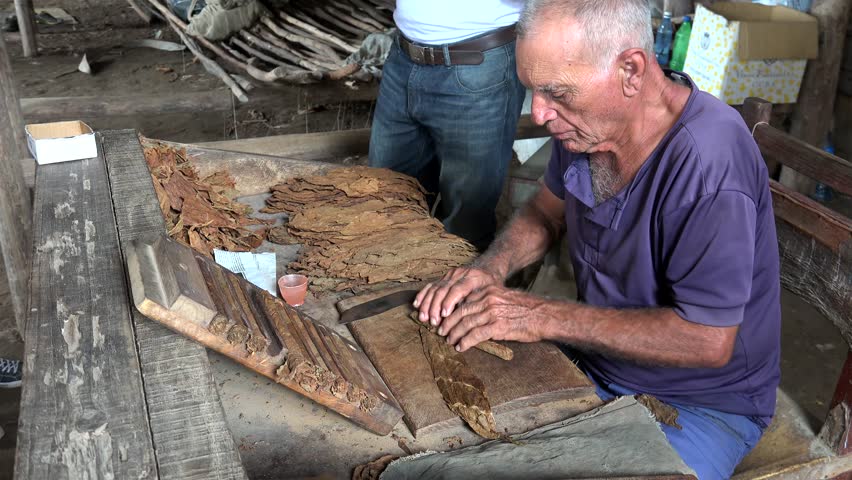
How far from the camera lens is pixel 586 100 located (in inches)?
71.8

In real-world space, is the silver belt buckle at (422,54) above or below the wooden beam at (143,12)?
above

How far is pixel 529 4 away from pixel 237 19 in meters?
5.41

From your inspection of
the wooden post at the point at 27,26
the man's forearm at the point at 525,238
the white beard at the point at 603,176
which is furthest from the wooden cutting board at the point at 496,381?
the wooden post at the point at 27,26

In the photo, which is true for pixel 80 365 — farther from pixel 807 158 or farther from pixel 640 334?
pixel 807 158

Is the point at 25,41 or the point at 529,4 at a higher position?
the point at 529,4

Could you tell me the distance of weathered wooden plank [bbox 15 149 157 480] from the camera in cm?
119

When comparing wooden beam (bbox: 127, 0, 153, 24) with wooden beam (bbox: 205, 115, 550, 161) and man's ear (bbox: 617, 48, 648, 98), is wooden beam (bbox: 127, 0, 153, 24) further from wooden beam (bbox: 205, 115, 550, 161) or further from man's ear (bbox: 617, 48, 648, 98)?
man's ear (bbox: 617, 48, 648, 98)

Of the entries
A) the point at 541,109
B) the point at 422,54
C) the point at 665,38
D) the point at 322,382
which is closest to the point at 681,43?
the point at 665,38

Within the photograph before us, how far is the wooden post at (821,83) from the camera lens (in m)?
4.73

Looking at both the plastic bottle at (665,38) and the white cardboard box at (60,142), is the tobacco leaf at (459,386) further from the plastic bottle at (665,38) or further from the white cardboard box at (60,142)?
the plastic bottle at (665,38)

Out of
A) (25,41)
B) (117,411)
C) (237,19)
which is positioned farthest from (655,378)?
(25,41)

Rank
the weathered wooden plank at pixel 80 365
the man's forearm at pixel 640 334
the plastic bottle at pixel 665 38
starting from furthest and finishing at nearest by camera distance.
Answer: the plastic bottle at pixel 665 38
the man's forearm at pixel 640 334
the weathered wooden plank at pixel 80 365

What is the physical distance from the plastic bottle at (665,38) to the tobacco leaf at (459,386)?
3.96 meters

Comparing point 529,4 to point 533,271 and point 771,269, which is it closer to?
point 771,269
